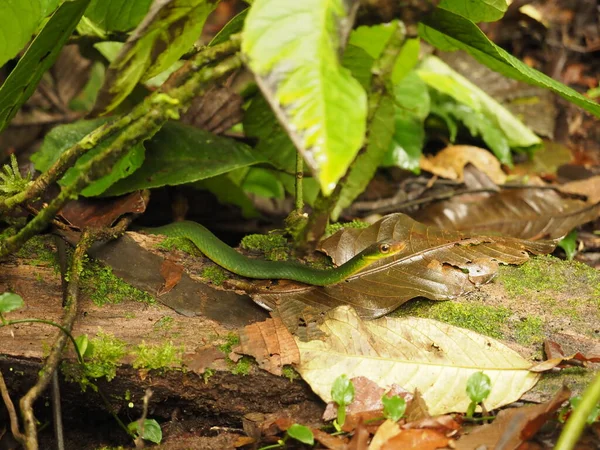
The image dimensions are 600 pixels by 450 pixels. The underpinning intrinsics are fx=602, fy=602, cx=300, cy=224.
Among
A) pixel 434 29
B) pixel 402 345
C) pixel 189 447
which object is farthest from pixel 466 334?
pixel 434 29

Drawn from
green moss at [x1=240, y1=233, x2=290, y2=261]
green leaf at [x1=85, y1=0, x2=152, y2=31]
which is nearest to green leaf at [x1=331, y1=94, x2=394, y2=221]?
green moss at [x1=240, y1=233, x2=290, y2=261]

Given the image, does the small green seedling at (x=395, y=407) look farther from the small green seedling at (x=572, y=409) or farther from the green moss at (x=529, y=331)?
the green moss at (x=529, y=331)

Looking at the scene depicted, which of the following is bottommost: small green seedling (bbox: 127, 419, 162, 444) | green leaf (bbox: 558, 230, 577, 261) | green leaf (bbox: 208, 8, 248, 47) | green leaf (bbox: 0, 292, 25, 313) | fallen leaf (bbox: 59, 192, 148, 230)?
green leaf (bbox: 558, 230, 577, 261)

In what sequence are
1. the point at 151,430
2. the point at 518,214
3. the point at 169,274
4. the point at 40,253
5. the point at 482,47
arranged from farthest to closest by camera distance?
1. the point at 518,214
2. the point at 40,253
3. the point at 169,274
4. the point at 482,47
5. the point at 151,430

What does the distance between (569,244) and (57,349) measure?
10.5 ft

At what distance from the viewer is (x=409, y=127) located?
459 centimetres

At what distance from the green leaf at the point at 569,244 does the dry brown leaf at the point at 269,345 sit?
2.32m

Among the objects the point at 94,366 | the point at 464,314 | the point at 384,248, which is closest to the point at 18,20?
the point at 94,366

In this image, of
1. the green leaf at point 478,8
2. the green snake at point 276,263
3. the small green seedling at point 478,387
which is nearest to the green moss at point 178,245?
the green snake at point 276,263

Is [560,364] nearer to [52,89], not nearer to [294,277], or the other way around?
[294,277]

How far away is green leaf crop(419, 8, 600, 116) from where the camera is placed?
8.30 ft

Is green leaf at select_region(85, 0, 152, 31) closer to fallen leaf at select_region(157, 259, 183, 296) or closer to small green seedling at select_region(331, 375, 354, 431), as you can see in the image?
fallen leaf at select_region(157, 259, 183, 296)

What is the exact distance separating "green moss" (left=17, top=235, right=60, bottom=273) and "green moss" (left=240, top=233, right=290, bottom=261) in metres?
0.91

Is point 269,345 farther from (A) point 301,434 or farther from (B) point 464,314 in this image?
(B) point 464,314
